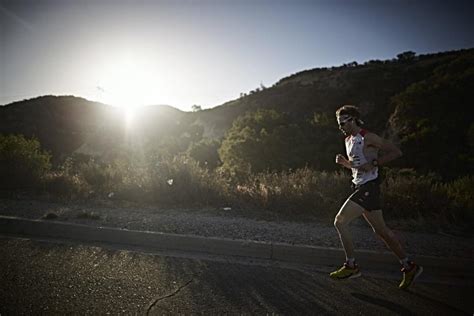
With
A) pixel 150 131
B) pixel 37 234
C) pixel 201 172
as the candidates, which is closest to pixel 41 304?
pixel 37 234

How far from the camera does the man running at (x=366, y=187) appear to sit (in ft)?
10.3

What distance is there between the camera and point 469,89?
2197 centimetres

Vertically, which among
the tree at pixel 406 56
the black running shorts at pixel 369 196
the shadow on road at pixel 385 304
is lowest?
the shadow on road at pixel 385 304

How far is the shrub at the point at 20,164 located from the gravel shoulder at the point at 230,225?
69.0 inches

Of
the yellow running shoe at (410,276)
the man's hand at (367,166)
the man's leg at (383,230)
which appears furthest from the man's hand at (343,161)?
the yellow running shoe at (410,276)

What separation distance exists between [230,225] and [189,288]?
2350 mm

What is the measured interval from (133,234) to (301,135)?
14819 millimetres

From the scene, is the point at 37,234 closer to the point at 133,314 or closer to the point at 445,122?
the point at 133,314

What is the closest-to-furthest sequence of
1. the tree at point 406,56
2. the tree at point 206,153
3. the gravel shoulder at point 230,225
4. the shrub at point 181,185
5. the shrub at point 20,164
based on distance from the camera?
the gravel shoulder at point 230,225 → the shrub at point 181,185 → the shrub at point 20,164 → the tree at point 206,153 → the tree at point 406,56

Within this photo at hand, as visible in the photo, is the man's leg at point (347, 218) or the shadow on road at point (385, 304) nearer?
the shadow on road at point (385, 304)

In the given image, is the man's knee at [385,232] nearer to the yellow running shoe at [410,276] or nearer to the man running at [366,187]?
the man running at [366,187]

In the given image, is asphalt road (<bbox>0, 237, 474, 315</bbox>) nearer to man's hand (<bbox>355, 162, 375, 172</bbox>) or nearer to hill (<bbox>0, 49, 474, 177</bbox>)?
man's hand (<bbox>355, 162, 375, 172</bbox>)

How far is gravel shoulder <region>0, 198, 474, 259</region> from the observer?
178 inches

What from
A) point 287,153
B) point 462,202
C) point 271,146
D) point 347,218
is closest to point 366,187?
point 347,218
